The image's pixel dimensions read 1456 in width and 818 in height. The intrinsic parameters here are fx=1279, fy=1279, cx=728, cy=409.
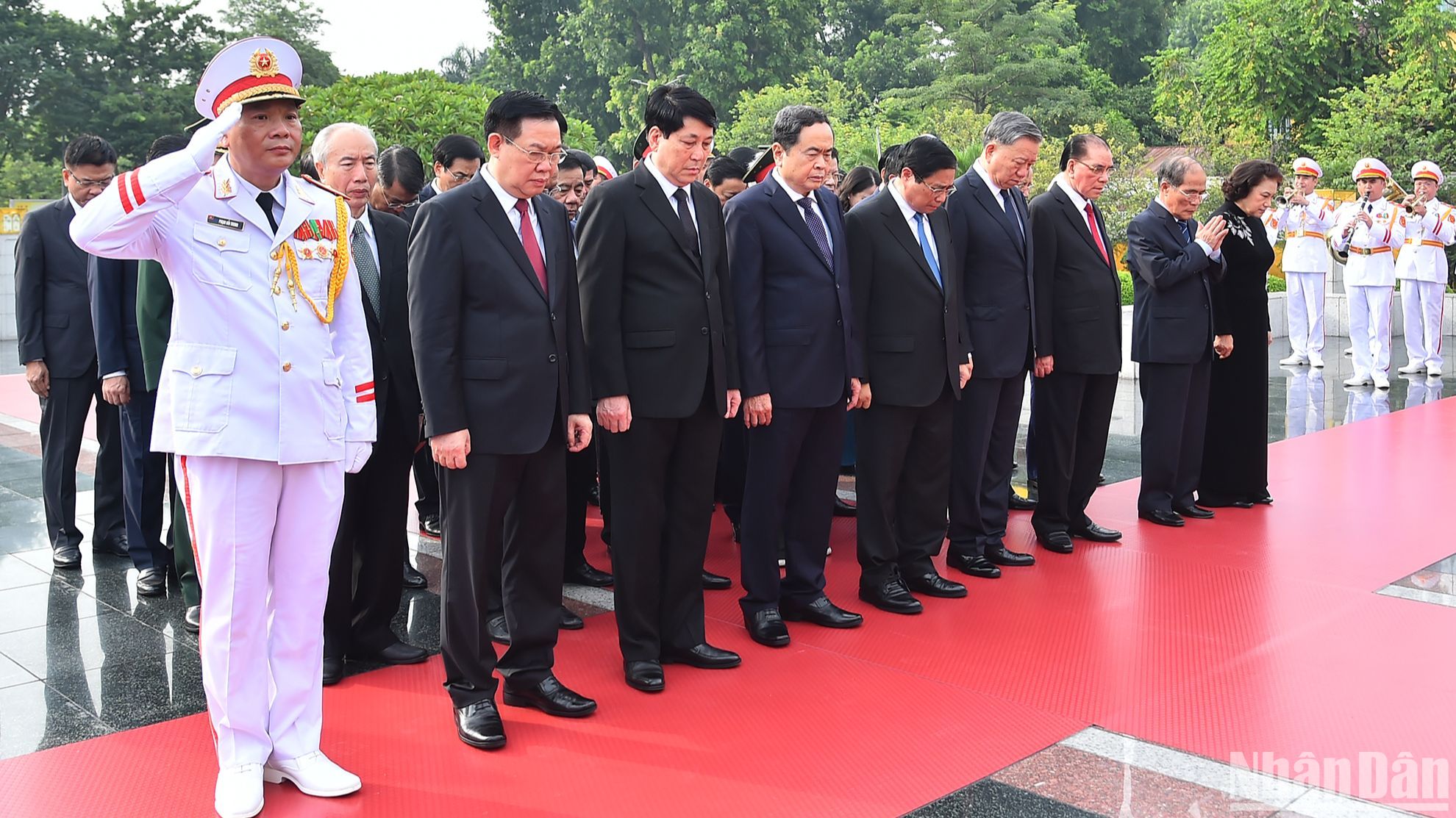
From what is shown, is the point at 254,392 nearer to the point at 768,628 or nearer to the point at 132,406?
the point at 768,628

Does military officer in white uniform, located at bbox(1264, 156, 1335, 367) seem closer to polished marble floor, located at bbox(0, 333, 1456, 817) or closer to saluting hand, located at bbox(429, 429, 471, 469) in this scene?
polished marble floor, located at bbox(0, 333, 1456, 817)

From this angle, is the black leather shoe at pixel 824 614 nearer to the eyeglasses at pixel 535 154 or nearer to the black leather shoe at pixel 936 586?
the black leather shoe at pixel 936 586

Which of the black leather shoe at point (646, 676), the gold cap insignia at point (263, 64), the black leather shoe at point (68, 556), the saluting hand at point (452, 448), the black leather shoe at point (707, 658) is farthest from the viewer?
the black leather shoe at point (68, 556)

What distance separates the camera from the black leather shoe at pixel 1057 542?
5555mm

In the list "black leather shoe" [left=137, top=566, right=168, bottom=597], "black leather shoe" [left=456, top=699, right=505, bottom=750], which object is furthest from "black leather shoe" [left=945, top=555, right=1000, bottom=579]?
"black leather shoe" [left=137, top=566, right=168, bottom=597]

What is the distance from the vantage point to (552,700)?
372 cm

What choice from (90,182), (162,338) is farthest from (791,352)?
(90,182)

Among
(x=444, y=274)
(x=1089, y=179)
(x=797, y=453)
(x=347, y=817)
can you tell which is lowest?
(x=347, y=817)

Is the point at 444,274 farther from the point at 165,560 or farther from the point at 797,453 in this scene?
the point at 165,560

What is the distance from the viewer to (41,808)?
10.3 ft

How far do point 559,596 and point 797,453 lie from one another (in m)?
1.12

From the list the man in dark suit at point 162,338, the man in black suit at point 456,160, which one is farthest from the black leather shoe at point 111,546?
the man in black suit at point 456,160

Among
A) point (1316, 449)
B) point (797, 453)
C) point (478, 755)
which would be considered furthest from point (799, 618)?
point (1316, 449)

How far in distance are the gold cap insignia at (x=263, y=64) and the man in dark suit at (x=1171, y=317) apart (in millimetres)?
4143
